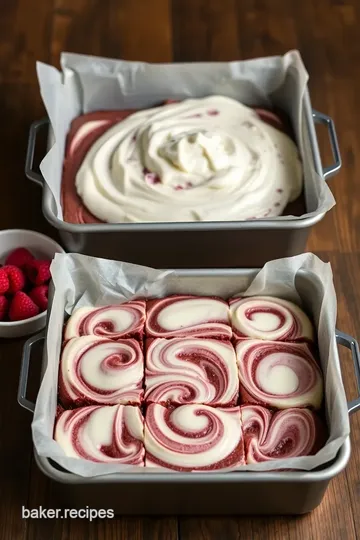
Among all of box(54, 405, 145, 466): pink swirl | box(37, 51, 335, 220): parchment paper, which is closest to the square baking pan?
box(37, 51, 335, 220): parchment paper

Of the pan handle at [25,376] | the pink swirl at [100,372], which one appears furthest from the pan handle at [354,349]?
the pan handle at [25,376]

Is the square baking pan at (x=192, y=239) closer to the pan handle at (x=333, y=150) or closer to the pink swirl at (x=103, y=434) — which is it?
the pan handle at (x=333, y=150)

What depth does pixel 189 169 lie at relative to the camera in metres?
1.52

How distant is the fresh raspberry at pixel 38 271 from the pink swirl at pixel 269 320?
0.35m

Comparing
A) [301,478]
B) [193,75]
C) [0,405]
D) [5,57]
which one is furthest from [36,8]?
[301,478]

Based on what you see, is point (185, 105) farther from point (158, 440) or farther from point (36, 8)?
point (158, 440)

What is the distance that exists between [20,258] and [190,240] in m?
0.33

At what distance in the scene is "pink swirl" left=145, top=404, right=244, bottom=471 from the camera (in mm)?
1139

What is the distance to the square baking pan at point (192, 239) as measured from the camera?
1.37 meters

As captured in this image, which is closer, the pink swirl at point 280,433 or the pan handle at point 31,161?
the pink swirl at point 280,433

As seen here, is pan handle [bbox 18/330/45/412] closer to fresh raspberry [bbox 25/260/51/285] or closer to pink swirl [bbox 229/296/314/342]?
fresh raspberry [bbox 25/260/51/285]

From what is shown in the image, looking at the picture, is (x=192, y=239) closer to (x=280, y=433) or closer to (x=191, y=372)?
(x=191, y=372)

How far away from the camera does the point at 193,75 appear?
167cm

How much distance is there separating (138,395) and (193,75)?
0.77 metres
